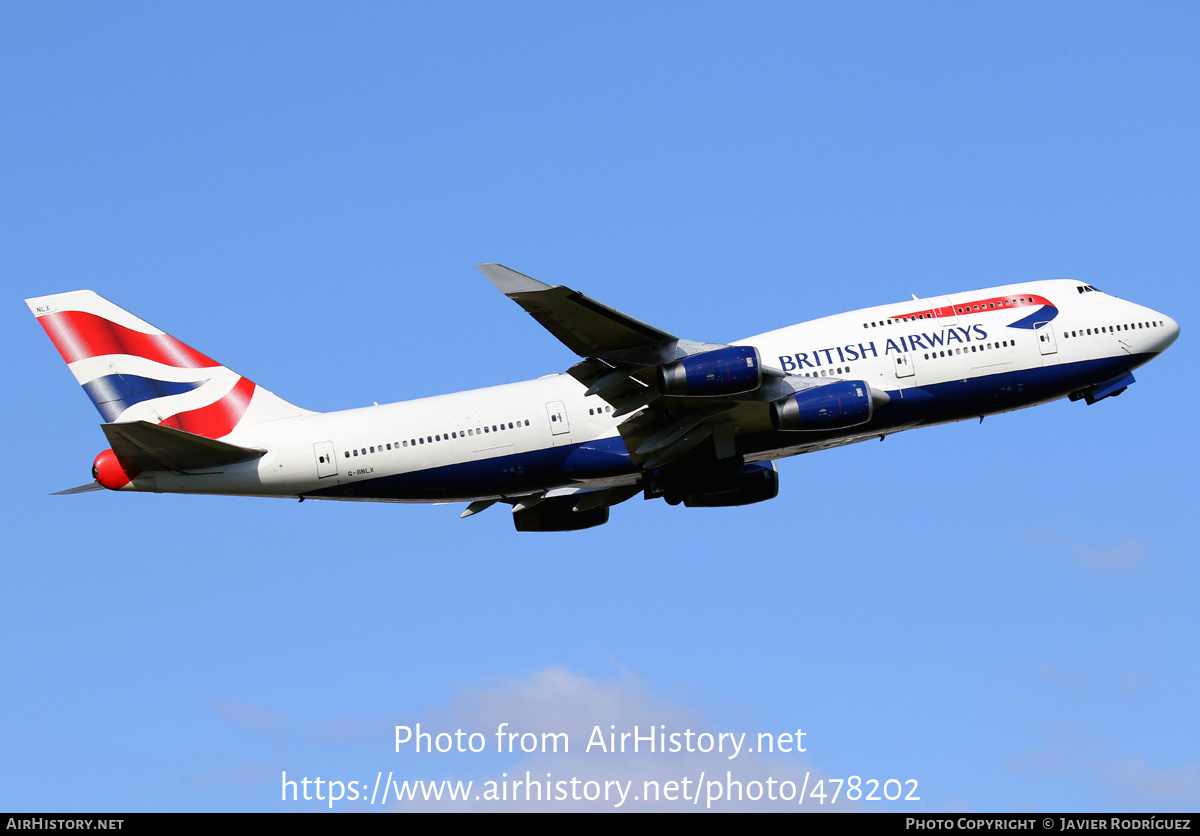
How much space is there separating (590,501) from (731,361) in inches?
343

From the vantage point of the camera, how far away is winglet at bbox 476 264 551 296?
106ft

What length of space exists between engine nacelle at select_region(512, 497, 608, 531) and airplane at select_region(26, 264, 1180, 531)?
1.62 metres

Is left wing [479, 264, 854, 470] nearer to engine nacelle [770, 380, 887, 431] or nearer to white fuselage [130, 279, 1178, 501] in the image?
engine nacelle [770, 380, 887, 431]

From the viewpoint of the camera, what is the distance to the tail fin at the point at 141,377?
132 ft

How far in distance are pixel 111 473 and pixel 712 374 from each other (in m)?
17.3

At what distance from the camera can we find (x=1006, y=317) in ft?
135

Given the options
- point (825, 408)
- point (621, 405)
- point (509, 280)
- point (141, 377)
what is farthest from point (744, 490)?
point (141, 377)

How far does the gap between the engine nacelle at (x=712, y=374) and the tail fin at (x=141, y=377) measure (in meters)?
12.2

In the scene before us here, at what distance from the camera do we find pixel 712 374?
117ft

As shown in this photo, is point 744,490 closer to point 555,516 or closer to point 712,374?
point 555,516

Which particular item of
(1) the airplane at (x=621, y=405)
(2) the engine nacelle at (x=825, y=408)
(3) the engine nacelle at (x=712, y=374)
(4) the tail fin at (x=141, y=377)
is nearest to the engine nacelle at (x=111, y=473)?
(1) the airplane at (x=621, y=405)
